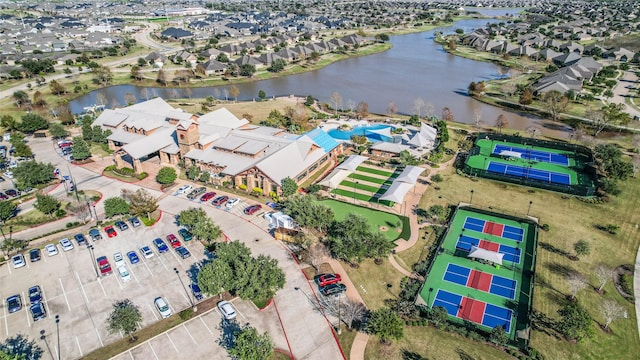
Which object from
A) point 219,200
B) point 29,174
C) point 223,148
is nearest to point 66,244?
point 219,200

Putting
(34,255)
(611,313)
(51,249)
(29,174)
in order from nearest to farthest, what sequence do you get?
(611,313)
(34,255)
(51,249)
(29,174)

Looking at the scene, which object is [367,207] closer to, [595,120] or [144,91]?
[595,120]

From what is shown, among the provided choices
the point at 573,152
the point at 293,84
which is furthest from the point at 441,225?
the point at 293,84

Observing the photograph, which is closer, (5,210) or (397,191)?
(5,210)

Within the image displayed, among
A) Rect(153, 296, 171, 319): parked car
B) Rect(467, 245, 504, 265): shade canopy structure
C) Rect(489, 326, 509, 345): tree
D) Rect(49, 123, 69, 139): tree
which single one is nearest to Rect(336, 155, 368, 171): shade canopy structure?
Rect(467, 245, 504, 265): shade canopy structure

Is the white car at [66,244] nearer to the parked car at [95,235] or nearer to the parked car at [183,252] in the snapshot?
the parked car at [95,235]

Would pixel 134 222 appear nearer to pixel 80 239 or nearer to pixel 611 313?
pixel 80 239

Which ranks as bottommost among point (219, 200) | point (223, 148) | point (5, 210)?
point (219, 200)
